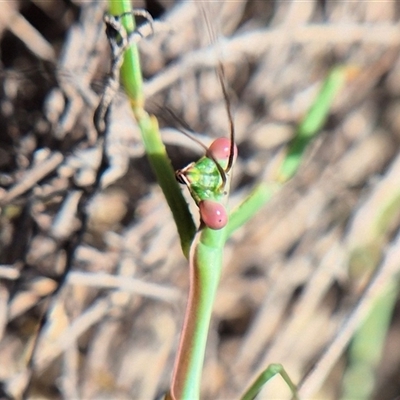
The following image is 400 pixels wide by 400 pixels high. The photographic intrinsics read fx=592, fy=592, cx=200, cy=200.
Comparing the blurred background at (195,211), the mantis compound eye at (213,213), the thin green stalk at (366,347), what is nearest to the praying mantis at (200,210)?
the mantis compound eye at (213,213)

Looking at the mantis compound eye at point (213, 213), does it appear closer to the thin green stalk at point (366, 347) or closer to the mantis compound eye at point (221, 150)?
the mantis compound eye at point (221, 150)

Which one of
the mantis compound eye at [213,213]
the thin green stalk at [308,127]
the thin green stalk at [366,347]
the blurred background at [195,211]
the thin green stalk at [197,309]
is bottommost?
the thin green stalk at [197,309]

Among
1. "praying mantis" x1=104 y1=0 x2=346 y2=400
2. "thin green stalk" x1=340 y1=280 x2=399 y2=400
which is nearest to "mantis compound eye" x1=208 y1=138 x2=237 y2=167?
"praying mantis" x1=104 y1=0 x2=346 y2=400

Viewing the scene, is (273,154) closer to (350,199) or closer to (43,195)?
(350,199)

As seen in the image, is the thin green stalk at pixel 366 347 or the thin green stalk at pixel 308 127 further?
the thin green stalk at pixel 366 347

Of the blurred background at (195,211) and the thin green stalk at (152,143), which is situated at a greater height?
the blurred background at (195,211)

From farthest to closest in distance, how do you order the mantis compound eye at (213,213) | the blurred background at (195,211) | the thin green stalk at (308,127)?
the blurred background at (195,211), the thin green stalk at (308,127), the mantis compound eye at (213,213)
